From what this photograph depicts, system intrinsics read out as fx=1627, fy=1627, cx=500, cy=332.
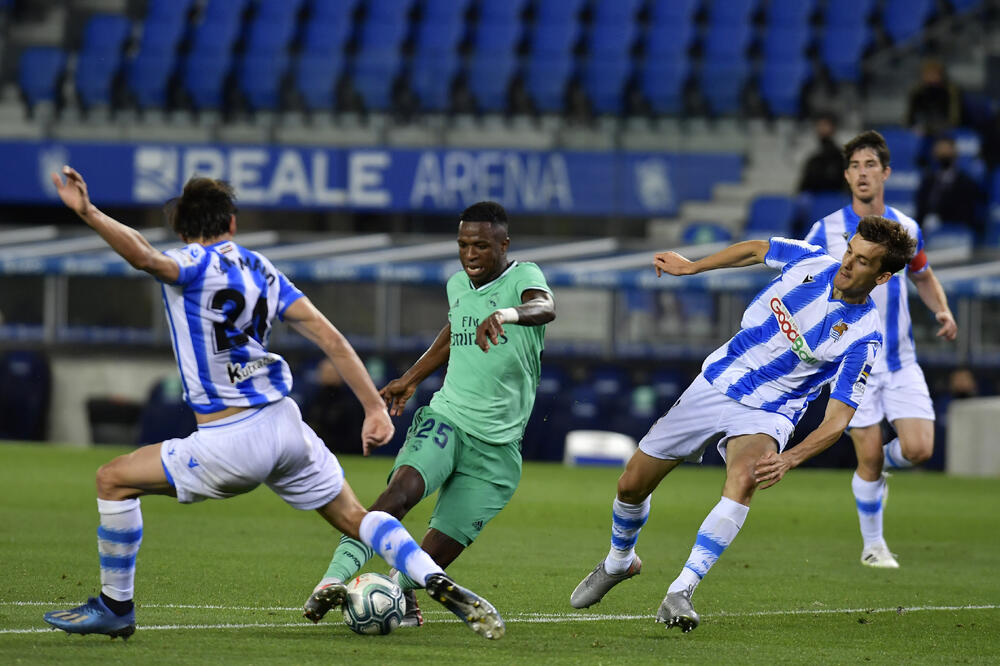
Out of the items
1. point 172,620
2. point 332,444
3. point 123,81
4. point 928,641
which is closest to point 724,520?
point 928,641

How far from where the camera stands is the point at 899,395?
32.4ft

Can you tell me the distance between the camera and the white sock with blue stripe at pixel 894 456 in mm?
10102

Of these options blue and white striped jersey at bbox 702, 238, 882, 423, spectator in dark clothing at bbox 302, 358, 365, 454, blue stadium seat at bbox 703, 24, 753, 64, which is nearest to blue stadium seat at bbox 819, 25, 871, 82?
blue stadium seat at bbox 703, 24, 753, 64

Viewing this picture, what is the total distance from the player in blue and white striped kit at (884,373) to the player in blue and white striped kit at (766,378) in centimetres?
206

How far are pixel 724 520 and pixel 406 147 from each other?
15.3 meters

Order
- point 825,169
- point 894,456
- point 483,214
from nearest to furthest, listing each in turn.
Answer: point 483,214
point 894,456
point 825,169

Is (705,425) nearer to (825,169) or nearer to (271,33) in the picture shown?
(825,169)

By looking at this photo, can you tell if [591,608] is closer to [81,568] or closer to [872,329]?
[872,329]

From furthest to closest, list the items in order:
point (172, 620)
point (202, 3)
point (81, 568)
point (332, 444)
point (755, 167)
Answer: point (202, 3) → point (755, 167) → point (332, 444) → point (81, 568) → point (172, 620)

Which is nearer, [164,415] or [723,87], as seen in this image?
[164,415]

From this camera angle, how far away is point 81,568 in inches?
328

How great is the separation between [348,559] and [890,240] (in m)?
2.55

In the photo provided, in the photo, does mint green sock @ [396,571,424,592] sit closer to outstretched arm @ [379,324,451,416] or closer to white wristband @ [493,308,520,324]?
outstretched arm @ [379,324,451,416]

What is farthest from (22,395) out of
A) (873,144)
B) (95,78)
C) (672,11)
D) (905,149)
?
(873,144)
